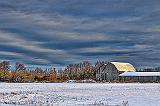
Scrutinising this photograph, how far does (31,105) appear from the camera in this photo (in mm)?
22719

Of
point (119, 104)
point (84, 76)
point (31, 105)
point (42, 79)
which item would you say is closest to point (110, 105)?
point (119, 104)


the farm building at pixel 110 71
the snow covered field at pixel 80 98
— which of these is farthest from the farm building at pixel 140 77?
the snow covered field at pixel 80 98

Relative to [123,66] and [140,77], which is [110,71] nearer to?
[123,66]

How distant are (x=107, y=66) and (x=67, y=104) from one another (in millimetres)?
96376

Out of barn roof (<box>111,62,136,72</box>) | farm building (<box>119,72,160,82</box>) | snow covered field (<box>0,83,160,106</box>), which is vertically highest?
barn roof (<box>111,62,136,72</box>)

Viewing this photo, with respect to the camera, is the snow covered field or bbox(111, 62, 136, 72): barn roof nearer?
the snow covered field

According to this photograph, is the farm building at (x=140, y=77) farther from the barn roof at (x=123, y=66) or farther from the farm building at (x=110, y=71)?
the barn roof at (x=123, y=66)

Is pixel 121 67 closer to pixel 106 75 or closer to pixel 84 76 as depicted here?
pixel 106 75

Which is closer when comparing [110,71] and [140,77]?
[140,77]

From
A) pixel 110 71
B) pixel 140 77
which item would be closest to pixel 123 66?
pixel 110 71

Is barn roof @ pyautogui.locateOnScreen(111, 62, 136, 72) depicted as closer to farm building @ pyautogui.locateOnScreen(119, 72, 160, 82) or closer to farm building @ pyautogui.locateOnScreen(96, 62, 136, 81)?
farm building @ pyautogui.locateOnScreen(96, 62, 136, 81)

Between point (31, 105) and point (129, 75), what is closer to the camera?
point (31, 105)

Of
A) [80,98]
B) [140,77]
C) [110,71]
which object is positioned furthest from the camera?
[110,71]

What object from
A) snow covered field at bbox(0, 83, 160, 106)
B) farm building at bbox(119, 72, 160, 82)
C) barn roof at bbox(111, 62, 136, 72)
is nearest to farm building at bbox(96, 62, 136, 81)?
barn roof at bbox(111, 62, 136, 72)
